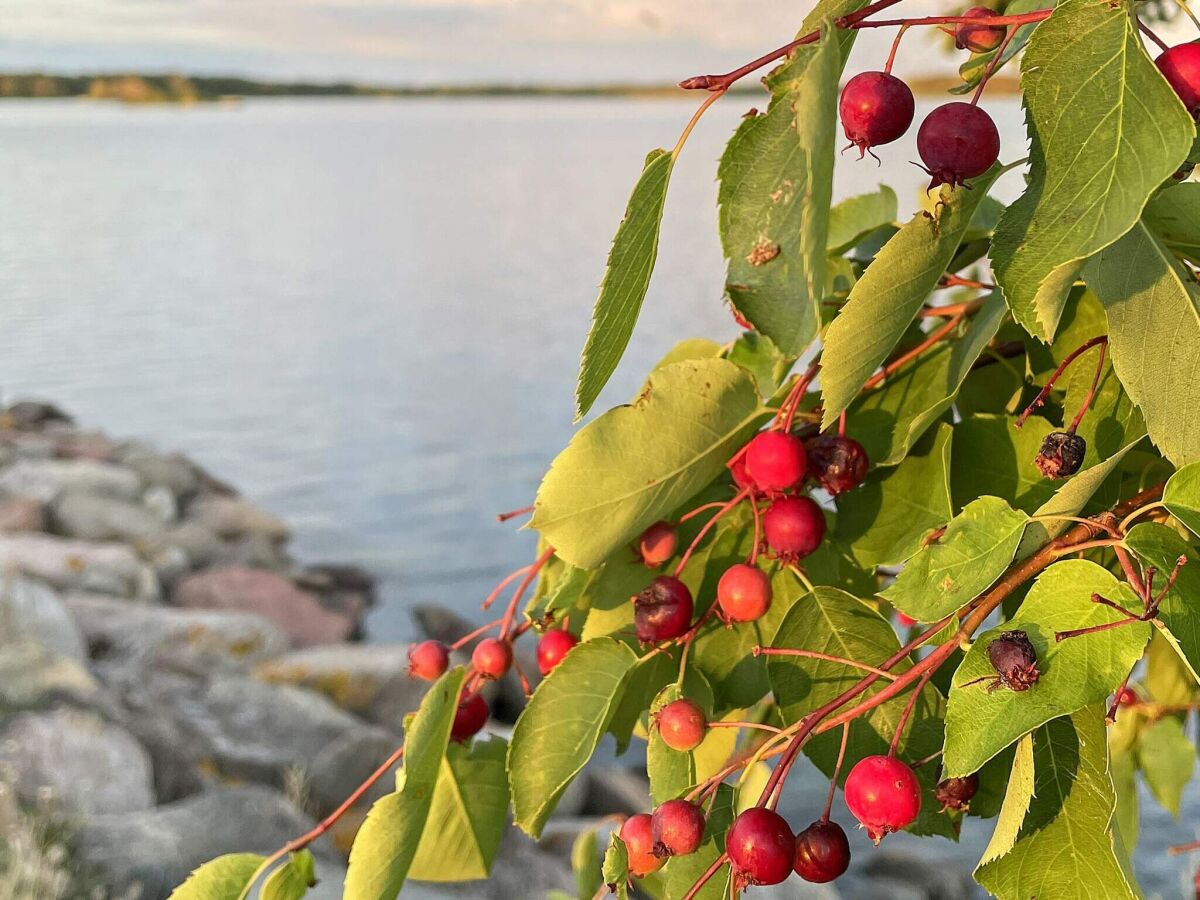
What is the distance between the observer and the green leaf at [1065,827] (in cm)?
37

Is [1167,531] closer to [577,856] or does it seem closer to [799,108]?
[799,108]

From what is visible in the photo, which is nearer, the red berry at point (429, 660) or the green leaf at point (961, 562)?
the green leaf at point (961, 562)

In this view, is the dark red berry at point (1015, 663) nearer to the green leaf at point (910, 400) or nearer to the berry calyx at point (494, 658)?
the green leaf at point (910, 400)

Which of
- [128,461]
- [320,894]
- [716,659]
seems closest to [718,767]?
[716,659]

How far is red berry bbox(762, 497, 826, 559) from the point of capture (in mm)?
444

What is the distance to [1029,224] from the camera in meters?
0.32

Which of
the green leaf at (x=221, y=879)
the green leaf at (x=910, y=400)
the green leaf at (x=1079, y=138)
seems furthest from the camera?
the green leaf at (x=221, y=879)

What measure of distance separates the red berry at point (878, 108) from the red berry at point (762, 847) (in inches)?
8.6

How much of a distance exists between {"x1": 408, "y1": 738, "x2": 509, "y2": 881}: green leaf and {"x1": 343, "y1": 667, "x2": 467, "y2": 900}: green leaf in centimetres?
4

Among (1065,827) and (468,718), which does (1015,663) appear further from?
(468,718)

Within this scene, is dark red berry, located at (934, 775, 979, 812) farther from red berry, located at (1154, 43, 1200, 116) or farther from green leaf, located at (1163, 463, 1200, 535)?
red berry, located at (1154, 43, 1200, 116)

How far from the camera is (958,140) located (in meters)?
0.34

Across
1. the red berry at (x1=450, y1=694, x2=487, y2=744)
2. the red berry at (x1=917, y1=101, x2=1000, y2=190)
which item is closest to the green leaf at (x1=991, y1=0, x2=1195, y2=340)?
the red berry at (x1=917, y1=101, x2=1000, y2=190)

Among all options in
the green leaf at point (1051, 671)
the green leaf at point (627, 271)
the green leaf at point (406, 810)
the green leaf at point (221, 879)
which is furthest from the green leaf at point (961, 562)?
the green leaf at point (221, 879)
